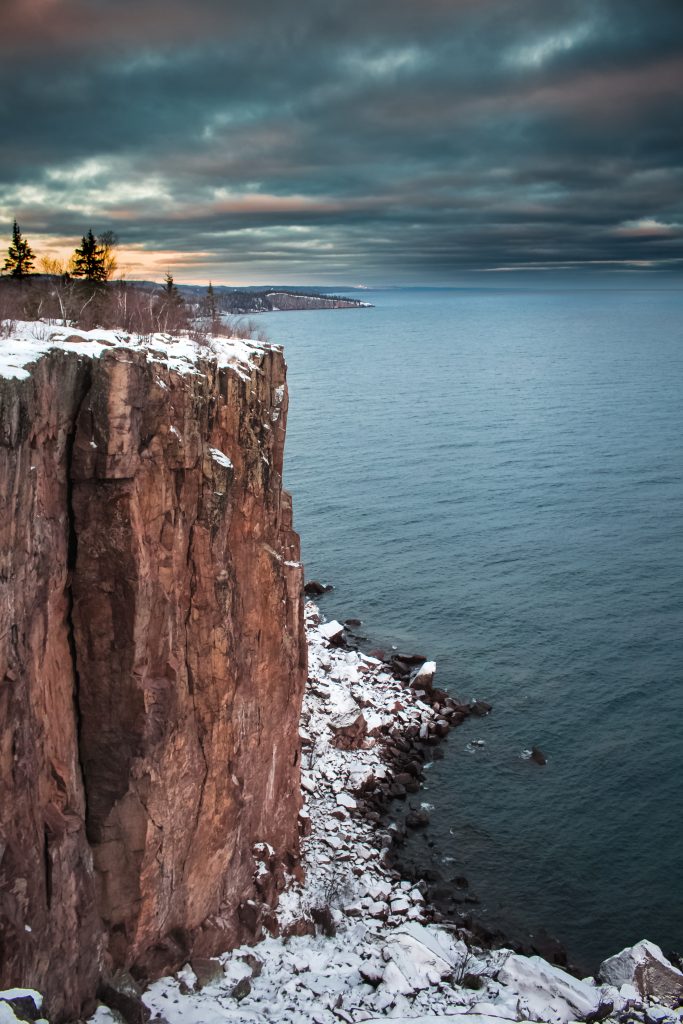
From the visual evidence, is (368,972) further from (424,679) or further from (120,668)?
(424,679)

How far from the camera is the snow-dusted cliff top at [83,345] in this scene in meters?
17.4

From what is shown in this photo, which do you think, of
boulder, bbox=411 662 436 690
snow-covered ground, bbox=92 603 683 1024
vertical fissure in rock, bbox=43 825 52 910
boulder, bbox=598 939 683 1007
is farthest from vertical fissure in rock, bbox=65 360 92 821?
boulder, bbox=411 662 436 690

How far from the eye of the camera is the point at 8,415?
16.3 m

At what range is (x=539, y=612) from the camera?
184 ft

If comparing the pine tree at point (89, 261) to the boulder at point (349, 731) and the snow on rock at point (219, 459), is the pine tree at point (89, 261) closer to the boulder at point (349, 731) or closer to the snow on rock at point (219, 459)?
the snow on rock at point (219, 459)

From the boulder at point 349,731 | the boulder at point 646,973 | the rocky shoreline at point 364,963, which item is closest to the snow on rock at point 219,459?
the rocky shoreline at point 364,963

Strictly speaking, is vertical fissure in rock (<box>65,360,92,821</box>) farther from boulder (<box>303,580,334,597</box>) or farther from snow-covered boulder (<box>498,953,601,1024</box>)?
boulder (<box>303,580,334,597</box>)

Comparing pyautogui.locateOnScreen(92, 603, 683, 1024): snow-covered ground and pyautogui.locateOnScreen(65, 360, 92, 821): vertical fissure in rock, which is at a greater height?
pyautogui.locateOnScreen(65, 360, 92, 821): vertical fissure in rock

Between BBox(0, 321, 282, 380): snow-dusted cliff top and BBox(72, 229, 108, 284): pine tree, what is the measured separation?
10.9 metres

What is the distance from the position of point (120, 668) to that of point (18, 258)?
22.5 metres

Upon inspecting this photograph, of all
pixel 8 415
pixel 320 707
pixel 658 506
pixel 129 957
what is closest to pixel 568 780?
pixel 320 707

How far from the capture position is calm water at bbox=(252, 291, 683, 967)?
3531 centimetres

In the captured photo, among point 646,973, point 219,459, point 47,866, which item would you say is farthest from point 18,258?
point 646,973

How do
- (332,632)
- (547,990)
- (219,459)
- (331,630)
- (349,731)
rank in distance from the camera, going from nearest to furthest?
1. (219,459)
2. (547,990)
3. (349,731)
4. (332,632)
5. (331,630)
